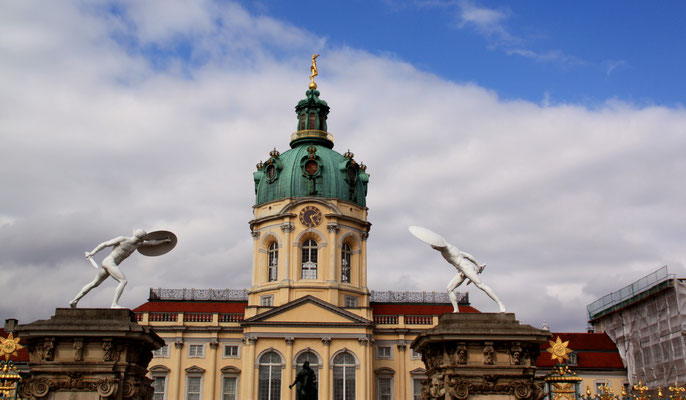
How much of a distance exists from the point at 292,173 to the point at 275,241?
19.8ft

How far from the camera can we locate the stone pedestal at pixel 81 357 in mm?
21469

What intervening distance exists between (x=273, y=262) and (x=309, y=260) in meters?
3.20

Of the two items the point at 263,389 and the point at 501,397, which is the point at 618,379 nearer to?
the point at 263,389

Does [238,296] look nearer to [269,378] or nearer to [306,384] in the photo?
[269,378]

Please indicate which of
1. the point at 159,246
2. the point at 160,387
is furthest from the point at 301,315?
the point at 159,246

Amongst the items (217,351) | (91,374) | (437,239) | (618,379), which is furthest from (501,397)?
(618,379)

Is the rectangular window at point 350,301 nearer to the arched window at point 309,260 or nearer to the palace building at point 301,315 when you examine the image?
the palace building at point 301,315

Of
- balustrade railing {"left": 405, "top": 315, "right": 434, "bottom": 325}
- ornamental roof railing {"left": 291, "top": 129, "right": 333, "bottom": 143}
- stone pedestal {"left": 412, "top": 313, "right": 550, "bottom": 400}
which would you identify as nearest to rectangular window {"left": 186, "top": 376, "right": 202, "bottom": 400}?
balustrade railing {"left": 405, "top": 315, "right": 434, "bottom": 325}

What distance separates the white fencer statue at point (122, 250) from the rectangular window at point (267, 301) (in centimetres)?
3719

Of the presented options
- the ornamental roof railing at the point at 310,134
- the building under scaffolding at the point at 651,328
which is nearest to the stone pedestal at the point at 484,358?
the building under scaffolding at the point at 651,328

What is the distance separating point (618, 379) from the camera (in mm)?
62594

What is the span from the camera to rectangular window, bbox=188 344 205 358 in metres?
59.9

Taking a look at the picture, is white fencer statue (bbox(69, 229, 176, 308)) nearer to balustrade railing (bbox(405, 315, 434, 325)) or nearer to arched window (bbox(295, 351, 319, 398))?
arched window (bbox(295, 351, 319, 398))

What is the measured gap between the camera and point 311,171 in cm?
6378
